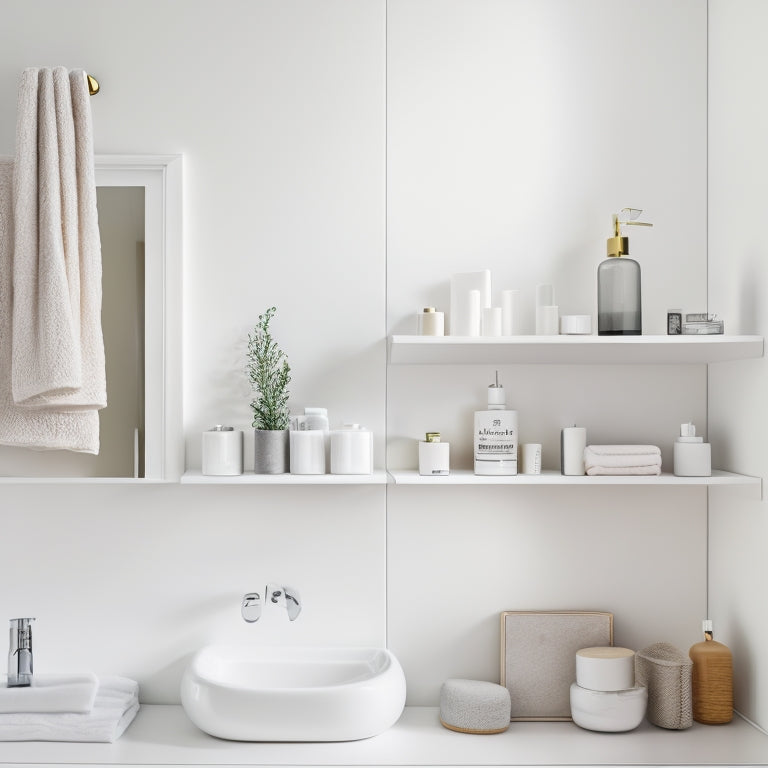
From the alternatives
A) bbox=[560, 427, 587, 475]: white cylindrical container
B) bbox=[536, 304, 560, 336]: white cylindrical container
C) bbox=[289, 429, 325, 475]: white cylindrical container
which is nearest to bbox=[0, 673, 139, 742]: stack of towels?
bbox=[289, 429, 325, 475]: white cylindrical container

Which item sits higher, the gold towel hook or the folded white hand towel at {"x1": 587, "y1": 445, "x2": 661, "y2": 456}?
the gold towel hook

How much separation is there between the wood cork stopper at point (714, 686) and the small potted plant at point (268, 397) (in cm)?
90

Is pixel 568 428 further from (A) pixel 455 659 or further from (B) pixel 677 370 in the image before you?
(A) pixel 455 659

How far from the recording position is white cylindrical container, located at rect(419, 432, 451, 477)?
157 cm

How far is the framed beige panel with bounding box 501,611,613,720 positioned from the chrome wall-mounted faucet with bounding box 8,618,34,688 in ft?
3.08

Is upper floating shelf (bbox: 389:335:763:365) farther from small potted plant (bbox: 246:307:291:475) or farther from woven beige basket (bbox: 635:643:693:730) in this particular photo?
woven beige basket (bbox: 635:643:693:730)

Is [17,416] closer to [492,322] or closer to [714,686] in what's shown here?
[492,322]

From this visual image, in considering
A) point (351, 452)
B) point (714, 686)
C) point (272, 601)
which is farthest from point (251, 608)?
point (714, 686)

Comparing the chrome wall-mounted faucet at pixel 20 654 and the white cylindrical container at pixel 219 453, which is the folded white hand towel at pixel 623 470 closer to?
the white cylindrical container at pixel 219 453

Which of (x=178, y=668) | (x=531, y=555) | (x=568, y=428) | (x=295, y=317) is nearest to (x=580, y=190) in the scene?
(x=568, y=428)

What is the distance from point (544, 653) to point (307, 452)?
2.10 feet

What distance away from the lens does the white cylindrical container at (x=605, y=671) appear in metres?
1.52

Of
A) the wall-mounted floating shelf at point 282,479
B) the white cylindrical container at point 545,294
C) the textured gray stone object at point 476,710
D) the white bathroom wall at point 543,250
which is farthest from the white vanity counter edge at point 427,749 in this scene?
the white cylindrical container at point 545,294

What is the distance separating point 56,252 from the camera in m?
1.49
